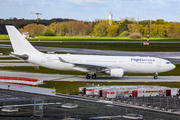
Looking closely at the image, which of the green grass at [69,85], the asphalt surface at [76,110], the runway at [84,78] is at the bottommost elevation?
the asphalt surface at [76,110]

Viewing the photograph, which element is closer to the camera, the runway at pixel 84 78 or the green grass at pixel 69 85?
the green grass at pixel 69 85

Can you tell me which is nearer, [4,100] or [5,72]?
[4,100]

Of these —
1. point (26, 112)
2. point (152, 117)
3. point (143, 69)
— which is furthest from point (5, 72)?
point (152, 117)

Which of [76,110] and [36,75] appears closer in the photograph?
[76,110]

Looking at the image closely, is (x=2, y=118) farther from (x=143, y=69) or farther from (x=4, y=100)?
(x=143, y=69)

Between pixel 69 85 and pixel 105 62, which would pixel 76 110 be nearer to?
A: pixel 69 85

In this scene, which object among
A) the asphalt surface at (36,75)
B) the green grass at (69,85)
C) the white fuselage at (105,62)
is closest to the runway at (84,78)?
the asphalt surface at (36,75)

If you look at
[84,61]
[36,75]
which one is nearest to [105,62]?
[84,61]

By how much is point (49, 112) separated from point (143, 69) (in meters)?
26.5

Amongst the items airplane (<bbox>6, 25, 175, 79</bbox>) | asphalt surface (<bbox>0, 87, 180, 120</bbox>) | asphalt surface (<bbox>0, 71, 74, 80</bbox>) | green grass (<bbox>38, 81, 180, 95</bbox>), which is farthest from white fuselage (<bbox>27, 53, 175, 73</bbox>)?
asphalt surface (<bbox>0, 87, 180, 120</bbox>)

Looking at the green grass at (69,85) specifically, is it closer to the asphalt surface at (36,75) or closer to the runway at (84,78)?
the runway at (84,78)

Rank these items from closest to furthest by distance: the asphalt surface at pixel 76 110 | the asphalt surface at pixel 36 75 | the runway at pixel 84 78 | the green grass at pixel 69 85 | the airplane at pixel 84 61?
→ the asphalt surface at pixel 76 110, the green grass at pixel 69 85, the runway at pixel 84 78, the airplane at pixel 84 61, the asphalt surface at pixel 36 75

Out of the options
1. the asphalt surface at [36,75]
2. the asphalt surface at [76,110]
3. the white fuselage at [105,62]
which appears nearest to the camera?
the asphalt surface at [76,110]

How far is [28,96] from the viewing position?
35.8 metres
